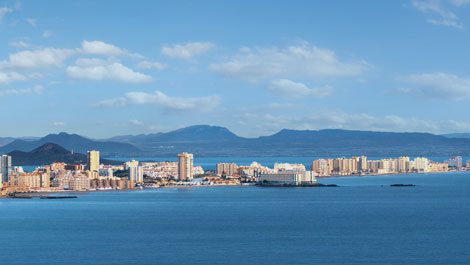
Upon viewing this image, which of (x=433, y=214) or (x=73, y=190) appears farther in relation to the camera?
(x=73, y=190)

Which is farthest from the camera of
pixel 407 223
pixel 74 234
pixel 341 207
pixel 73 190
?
pixel 73 190

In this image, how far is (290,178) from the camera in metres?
79.9

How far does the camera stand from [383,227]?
30.9m

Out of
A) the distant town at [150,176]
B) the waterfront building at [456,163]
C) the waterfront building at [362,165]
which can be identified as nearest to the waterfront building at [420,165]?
the distant town at [150,176]

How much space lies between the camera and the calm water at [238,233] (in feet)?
76.6

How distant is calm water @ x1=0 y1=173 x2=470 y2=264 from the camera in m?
23.3

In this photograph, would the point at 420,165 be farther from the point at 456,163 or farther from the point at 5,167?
the point at 5,167

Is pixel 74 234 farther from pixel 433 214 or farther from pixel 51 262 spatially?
pixel 433 214

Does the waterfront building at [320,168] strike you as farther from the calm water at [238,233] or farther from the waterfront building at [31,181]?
the calm water at [238,233]

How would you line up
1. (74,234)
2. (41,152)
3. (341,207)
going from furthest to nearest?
(41,152), (341,207), (74,234)

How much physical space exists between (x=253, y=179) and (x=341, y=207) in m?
45.6

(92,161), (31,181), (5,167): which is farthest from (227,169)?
(31,181)

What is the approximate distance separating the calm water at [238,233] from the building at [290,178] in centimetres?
3391

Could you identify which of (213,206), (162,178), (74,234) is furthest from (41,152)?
(74,234)
